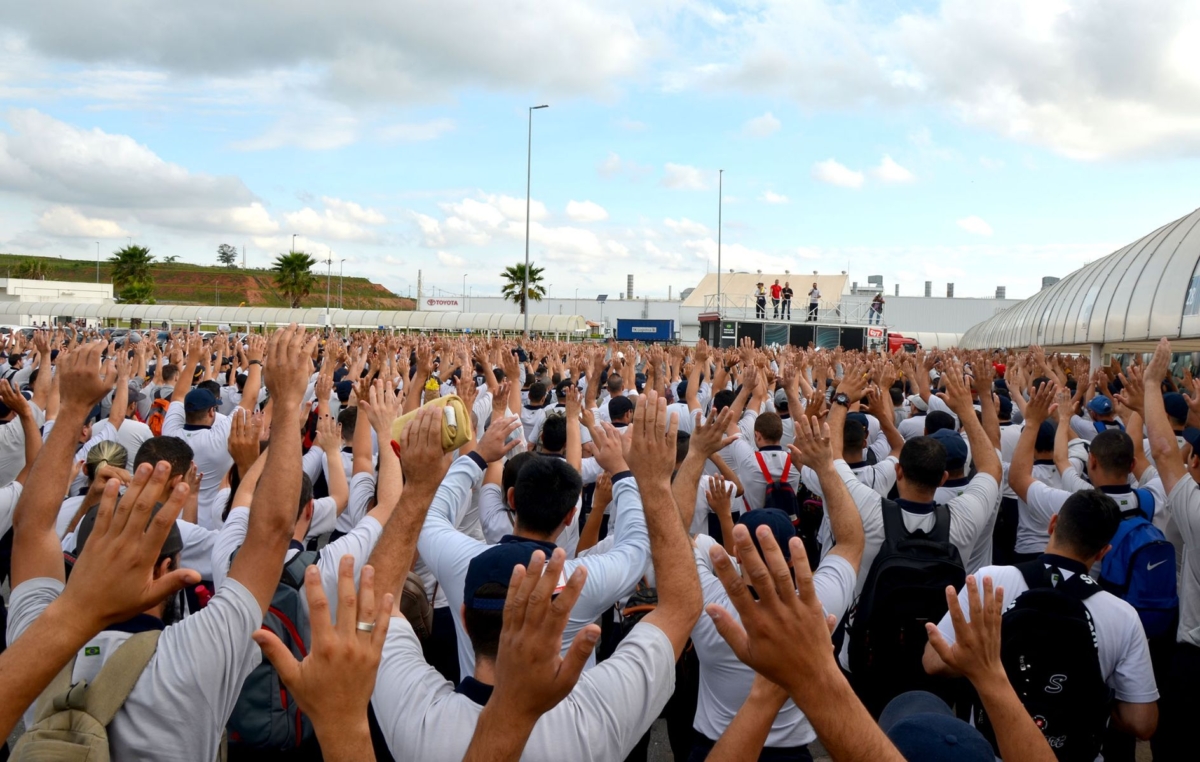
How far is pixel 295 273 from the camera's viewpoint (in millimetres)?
65438

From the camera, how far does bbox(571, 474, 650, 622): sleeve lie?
9.55 ft

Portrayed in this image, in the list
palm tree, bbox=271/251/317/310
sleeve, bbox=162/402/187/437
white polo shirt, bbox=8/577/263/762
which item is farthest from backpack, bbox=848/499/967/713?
palm tree, bbox=271/251/317/310

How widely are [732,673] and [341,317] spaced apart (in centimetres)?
5112

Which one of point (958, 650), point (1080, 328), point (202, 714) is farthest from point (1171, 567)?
point (1080, 328)

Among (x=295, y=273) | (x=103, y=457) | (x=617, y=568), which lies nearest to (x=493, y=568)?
(x=617, y=568)

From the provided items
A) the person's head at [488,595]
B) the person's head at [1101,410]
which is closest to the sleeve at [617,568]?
the person's head at [488,595]

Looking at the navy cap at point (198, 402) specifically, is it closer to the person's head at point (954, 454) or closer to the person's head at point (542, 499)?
the person's head at point (542, 499)

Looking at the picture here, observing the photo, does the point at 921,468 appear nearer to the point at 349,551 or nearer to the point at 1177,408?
the point at 349,551

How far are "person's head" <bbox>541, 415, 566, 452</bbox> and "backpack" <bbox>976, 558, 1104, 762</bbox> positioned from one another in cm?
332

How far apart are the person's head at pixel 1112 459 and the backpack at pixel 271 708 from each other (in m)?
4.30

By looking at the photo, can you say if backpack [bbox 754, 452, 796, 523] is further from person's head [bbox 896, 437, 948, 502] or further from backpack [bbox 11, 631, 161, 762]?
backpack [bbox 11, 631, 161, 762]

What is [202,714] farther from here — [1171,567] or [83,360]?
[1171,567]

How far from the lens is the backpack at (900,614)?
3684 mm

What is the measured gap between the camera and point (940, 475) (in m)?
3.97
